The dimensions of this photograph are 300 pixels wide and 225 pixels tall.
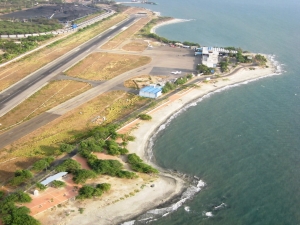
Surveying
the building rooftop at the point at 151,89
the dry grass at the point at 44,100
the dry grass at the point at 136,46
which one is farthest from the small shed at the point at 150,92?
the dry grass at the point at 136,46

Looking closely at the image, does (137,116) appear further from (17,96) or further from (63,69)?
(63,69)

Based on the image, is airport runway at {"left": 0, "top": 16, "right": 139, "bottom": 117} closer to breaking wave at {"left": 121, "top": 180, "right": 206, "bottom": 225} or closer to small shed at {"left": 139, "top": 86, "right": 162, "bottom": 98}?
small shed at {"left": 139, "top": 86, "right": 162, "bottom": 98}

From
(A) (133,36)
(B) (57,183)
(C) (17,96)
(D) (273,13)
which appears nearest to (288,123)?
(B) (57,183)

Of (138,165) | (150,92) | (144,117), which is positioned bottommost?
(138,165)

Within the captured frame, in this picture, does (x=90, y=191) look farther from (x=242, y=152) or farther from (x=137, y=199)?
(x=242, y=152)

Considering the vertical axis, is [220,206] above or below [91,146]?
below

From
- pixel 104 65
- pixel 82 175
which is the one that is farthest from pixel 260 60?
pixel 82 175
